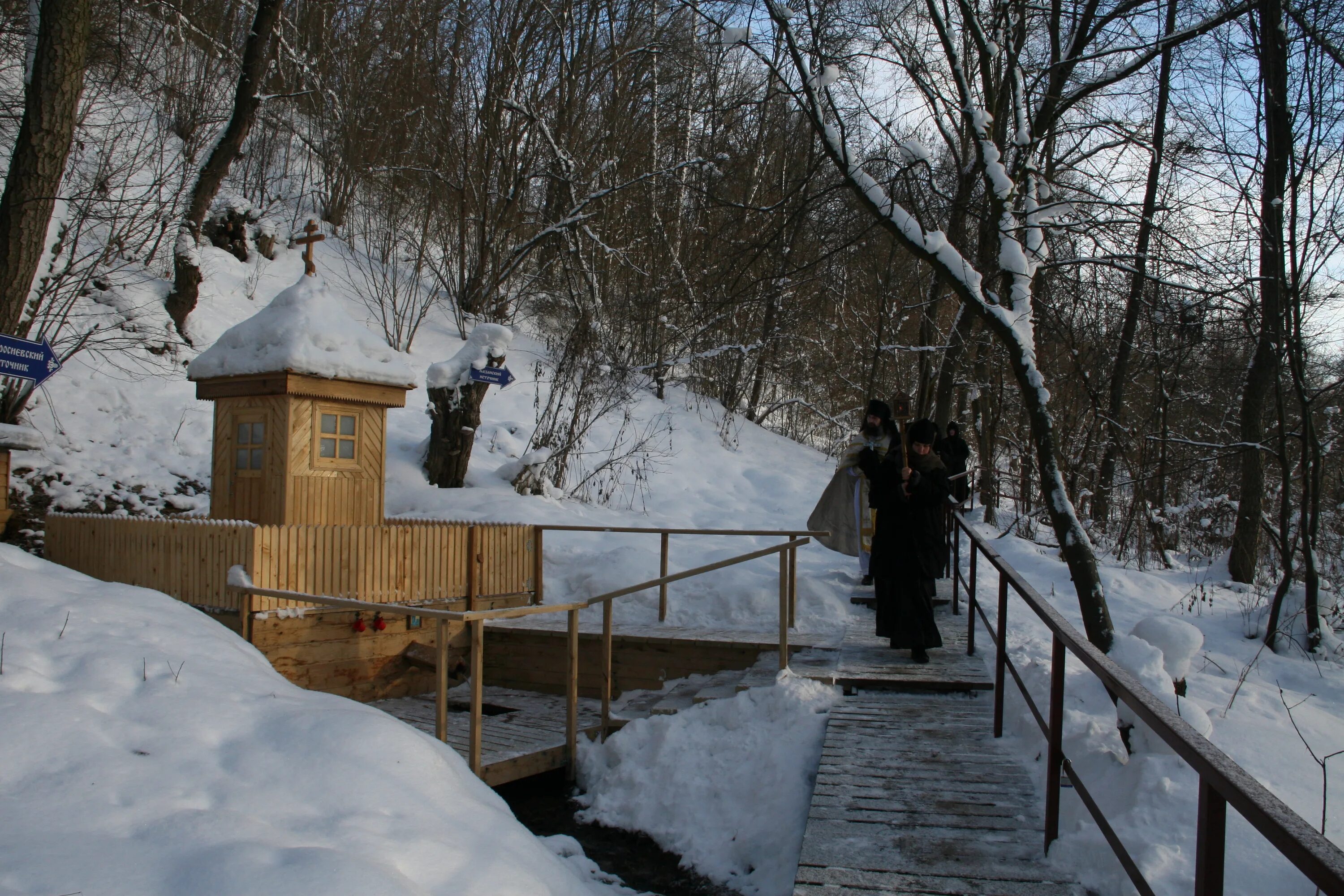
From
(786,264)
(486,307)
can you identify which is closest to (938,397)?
(786,264)

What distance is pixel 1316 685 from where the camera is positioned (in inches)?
285

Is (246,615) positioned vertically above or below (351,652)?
above

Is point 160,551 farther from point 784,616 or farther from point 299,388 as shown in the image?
point 784,616

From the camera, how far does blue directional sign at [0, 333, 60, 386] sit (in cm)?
646

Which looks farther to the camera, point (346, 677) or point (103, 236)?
point (103, 236)

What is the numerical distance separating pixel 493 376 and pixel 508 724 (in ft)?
17.3

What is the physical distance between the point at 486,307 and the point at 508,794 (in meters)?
10.2

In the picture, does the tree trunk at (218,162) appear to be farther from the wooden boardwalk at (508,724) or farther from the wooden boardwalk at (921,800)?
the wooden boardwalk at (921,800)

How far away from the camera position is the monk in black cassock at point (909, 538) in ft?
20.5

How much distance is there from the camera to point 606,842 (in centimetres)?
577

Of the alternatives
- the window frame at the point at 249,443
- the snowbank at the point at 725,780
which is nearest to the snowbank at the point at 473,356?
the window frame at the point at 249,443

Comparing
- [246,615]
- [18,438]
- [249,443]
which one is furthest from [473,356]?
[246,615]

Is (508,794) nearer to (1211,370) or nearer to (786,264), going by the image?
(786,264)

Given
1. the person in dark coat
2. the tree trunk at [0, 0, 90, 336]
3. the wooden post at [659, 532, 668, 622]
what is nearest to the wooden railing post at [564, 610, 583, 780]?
the wooden post at [659, 532, 668, 622]
